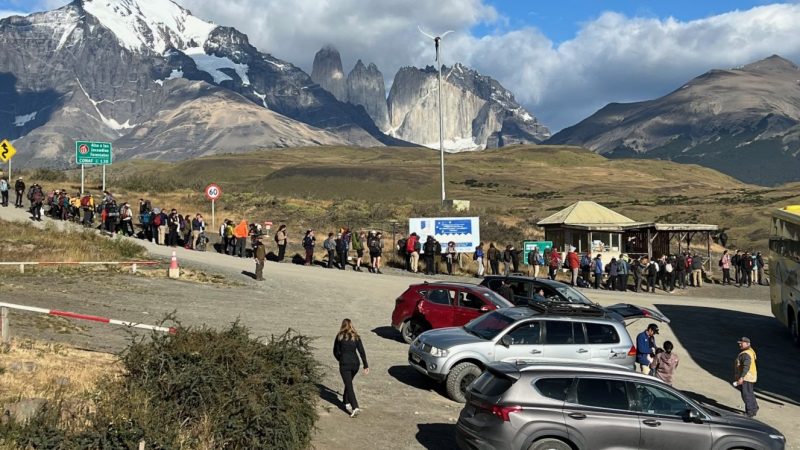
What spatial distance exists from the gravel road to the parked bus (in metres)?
0.96

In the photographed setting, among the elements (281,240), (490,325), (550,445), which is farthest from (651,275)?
(550,445)

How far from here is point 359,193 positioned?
413ft

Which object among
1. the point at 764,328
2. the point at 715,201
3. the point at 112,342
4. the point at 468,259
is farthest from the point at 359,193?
the point at 112,342

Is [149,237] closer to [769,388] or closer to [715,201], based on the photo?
[769,388]

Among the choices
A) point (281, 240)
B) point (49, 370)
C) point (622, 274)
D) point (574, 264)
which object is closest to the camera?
point (49, 370)

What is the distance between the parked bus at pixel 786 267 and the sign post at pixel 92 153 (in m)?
33.5

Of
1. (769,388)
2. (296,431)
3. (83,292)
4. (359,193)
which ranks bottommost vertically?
(769,388)

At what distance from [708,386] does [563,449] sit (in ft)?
30.1

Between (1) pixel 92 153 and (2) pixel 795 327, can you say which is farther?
(1) pixel 92 153

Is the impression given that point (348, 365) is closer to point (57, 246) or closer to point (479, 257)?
point (57, 246)

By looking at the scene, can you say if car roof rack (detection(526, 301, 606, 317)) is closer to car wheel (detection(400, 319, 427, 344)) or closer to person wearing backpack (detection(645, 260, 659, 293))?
car wheel (detection(400, 319, 427, 344))

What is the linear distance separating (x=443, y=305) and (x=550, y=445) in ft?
26.1

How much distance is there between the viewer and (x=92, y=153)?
1667 inches

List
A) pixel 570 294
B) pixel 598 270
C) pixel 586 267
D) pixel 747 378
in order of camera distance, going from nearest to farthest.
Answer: pixel 747 378
pixel 570 294
pixel 598 270
pixel 586 267
